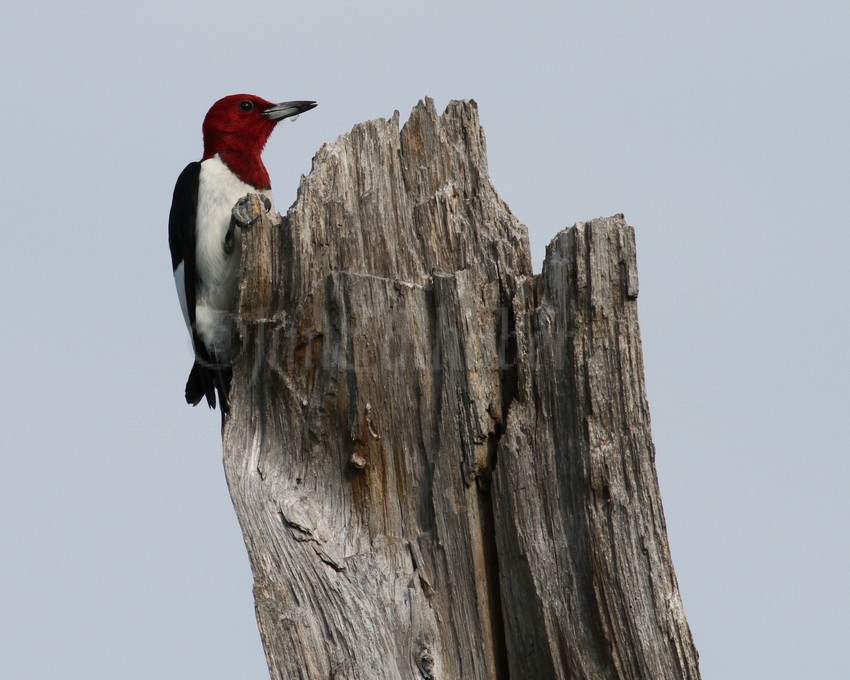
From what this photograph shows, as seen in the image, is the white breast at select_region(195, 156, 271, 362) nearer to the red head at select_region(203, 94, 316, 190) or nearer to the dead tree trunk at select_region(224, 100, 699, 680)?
the red head at select_region(203, 94, 316, 190)

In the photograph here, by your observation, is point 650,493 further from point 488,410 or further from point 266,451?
point 266,451

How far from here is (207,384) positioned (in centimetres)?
574

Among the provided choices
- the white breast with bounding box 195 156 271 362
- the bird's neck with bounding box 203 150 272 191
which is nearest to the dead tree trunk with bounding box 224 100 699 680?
the white breast with bounding box 195 156 271 362

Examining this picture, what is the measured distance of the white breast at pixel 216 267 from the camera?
5.45m

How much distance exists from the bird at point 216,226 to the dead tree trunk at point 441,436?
45.2 inches

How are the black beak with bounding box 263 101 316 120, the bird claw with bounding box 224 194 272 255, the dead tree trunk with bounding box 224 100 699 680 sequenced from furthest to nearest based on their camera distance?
1. the black beak with bounding box 263 101 316 120
2. the bird claw with bounding box 224 194 272 255
3. the dead tree trunk with bounding box 224 100 699 680

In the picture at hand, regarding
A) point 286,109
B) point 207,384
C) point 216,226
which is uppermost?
point 286,109

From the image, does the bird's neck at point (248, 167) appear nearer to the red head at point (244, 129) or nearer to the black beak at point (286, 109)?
the red head at point (244, 129)

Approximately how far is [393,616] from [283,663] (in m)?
0.41

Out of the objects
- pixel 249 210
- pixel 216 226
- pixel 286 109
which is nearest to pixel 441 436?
pixel 249 210

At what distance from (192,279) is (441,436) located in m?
2.28

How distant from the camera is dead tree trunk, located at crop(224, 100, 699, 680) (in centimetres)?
355

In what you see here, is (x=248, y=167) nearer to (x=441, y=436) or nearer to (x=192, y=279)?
(x=192, y=279)

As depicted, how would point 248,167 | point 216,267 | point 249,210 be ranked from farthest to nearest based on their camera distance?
1. point 248,167
2. point 216,267
3. point 249,210
